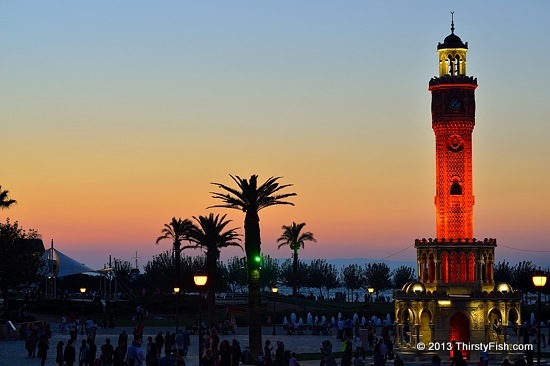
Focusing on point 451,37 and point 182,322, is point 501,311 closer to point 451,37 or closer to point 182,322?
point 451,37

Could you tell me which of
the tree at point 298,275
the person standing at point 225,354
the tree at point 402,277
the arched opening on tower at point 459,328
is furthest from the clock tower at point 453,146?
the tree at point 298,275

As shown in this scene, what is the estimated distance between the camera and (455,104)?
208 feet

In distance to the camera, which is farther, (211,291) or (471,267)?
(211,291)

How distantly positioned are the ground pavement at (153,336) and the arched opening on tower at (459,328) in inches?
249

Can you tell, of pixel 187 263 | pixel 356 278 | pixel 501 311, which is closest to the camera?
pixel 501 311

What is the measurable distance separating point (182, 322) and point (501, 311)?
1189 inches

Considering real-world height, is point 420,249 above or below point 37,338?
above

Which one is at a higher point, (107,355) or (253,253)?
(253,253)

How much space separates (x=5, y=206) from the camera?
8588cm

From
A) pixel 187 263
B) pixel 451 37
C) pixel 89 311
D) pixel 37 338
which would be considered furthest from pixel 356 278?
pixel 37 338

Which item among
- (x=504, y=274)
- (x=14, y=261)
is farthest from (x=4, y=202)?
(x=504, y=274)

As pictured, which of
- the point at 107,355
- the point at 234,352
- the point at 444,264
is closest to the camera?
the point at 107,355

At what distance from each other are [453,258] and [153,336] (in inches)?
704

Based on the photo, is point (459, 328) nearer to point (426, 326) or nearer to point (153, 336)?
point (426, 326)
